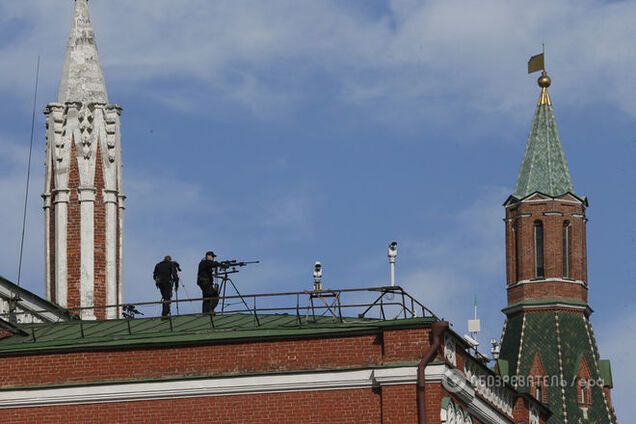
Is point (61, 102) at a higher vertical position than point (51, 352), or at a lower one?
higher

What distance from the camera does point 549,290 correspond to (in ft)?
351

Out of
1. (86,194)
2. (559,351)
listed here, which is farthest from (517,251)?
(86,194)

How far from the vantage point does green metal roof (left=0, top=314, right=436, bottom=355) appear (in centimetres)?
4688

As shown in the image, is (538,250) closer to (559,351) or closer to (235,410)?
(559,351)

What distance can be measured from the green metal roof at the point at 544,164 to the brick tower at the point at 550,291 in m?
0.05

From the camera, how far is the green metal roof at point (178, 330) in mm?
46875

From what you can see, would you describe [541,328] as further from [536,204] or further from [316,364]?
[316,364]

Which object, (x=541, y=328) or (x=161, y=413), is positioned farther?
(x=541, y=328)

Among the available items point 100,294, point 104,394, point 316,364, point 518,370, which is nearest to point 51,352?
point 104,394

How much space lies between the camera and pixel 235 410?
4669 cm

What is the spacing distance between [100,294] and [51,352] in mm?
13864

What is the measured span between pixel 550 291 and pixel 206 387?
61.5 metres

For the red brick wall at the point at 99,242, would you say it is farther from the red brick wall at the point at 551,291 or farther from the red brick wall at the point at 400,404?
the red brick wall at the point at 551,291

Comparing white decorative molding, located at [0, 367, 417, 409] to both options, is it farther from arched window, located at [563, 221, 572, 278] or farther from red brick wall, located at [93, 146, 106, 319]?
arched window, located at [563, 221, 572, 278]
